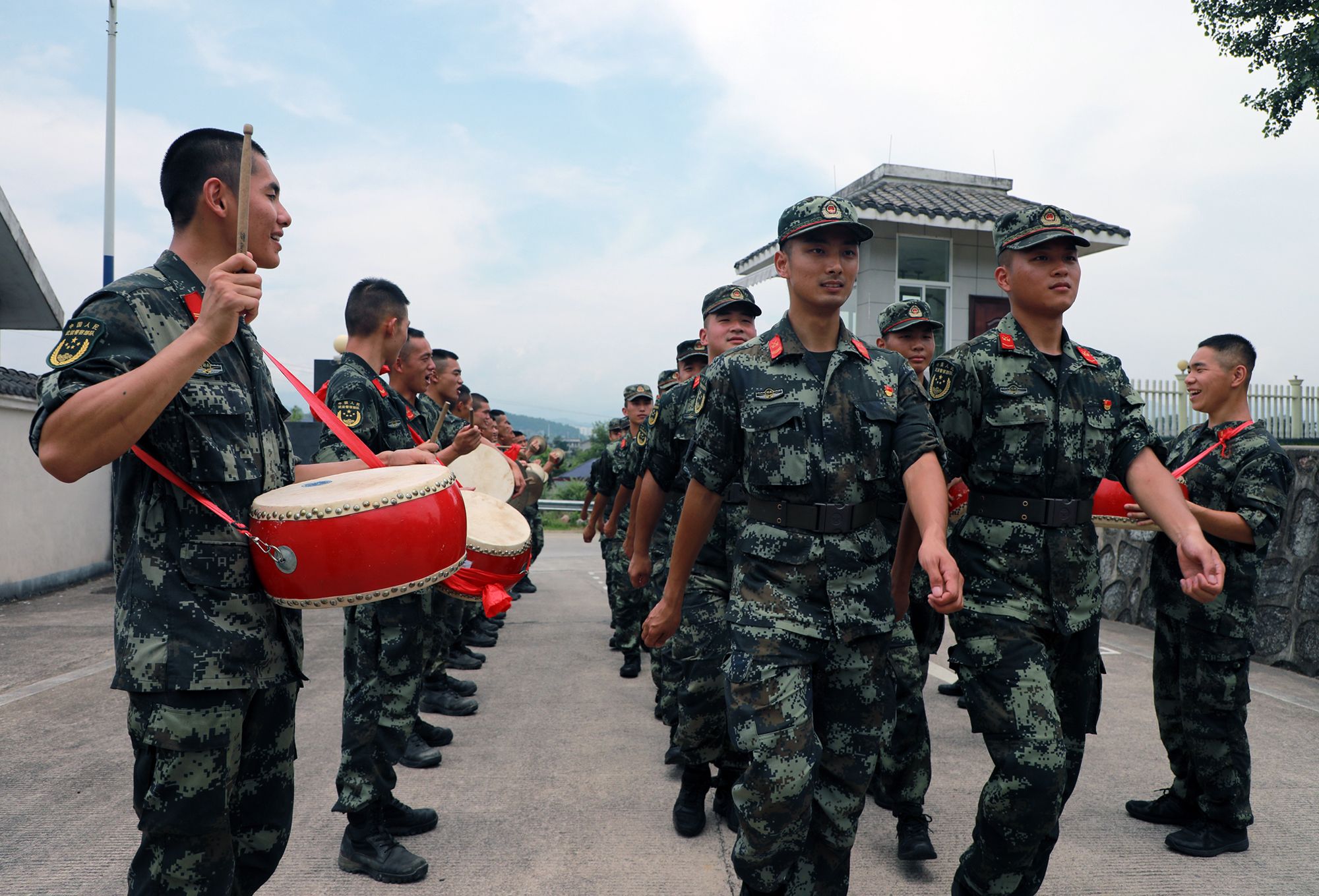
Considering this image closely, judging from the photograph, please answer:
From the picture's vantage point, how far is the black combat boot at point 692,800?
3.86 m

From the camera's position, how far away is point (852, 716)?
2721 millimetres

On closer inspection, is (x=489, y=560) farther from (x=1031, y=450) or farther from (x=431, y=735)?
(x=1031, y=450)

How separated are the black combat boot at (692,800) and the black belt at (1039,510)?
5.84 feet

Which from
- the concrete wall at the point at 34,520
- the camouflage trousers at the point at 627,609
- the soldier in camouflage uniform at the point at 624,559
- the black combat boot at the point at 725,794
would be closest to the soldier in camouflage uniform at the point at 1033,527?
the black combat boot at the point at 725,794

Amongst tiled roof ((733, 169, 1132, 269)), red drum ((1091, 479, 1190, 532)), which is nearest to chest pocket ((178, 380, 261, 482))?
red drum ((1091, 479, 1190, 532))

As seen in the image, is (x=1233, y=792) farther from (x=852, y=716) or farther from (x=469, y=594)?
(x=469, y=594)

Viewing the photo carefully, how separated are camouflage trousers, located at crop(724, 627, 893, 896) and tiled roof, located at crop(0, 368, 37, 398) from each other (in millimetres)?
9655

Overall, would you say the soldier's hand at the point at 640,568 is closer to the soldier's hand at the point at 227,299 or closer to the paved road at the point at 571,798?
the paved road at the point at 571,798

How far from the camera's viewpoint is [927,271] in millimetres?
13664

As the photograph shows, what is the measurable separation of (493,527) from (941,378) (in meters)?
2.17

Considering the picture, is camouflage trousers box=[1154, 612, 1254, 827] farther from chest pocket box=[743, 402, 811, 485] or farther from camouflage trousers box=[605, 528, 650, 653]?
camouflage trousers box=[605, 528, 650, 653]

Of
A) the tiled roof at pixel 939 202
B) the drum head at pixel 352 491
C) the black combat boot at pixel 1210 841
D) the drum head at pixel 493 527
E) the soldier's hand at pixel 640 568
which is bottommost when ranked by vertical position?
the black combat boot at pixel 1210 841

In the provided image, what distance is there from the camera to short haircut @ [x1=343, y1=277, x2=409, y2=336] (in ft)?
13.3

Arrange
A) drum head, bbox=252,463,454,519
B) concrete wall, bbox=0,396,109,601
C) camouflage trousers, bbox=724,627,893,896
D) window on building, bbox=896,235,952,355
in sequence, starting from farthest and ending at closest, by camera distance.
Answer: window on building, bbox=896,235,952,355, concrete wall, bbox=0,396,109,601, camouflage trousers, bbox=724,627,893,896, drum head, bbox=252,463,454,519
